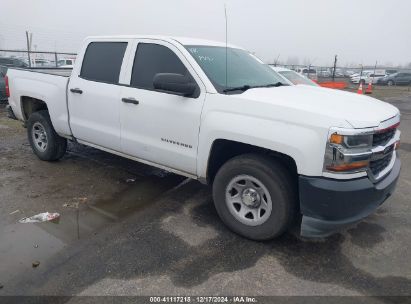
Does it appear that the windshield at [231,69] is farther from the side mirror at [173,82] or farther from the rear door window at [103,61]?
the rear door window at [103,61]

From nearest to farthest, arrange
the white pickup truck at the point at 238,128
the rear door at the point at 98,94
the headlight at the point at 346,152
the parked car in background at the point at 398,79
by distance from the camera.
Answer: the headlight at the point at 346,152, the white pickup truck at the point at 238,128, the rear door at the point at 98,94, the parked car in background at the point at 398,79

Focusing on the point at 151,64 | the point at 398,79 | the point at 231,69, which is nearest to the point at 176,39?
the point at 151,64

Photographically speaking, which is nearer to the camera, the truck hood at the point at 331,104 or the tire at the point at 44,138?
the truck hood at the point at 331,104

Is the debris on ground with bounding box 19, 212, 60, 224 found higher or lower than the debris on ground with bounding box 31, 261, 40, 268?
lower

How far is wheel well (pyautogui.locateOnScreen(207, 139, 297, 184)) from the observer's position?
3.44 m

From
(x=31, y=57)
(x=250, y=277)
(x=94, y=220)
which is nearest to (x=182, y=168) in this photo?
(x=94, y=220)

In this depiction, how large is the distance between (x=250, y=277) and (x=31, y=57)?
17.9m

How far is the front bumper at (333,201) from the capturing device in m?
2.98

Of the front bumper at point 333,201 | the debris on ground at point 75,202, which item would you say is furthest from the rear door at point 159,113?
the front bumper at point 333,201

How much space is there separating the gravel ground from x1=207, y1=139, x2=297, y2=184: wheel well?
0.65 metres

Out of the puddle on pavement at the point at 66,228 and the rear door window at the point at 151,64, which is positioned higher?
the rear door window at the point at 151,64

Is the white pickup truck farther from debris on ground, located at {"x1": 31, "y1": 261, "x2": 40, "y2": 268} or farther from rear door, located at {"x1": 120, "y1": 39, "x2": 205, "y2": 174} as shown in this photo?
debris on ground, located at {"x1": 31, "y1": 261, "x2": 40, "y2": 268}

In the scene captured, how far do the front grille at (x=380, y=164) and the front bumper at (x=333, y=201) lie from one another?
0.40ft

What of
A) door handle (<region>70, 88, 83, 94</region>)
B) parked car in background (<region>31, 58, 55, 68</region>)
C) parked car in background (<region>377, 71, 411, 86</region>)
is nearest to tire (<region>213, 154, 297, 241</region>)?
door handle (<region>70, 88, 83, 94</region>)
